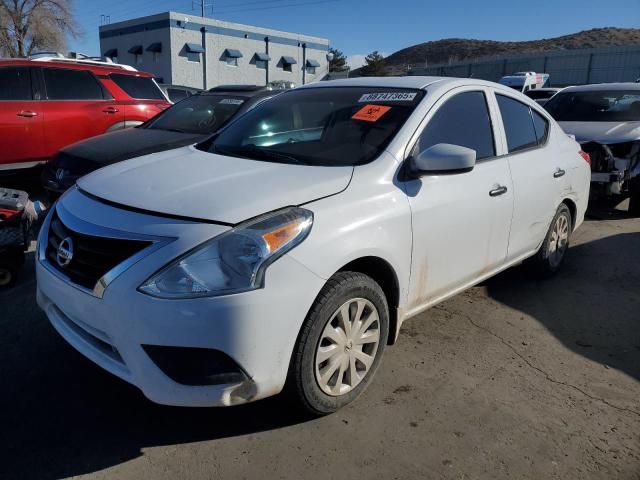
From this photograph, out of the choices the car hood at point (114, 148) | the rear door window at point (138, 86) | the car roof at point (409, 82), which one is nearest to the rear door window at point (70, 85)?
the rear door window at point (138, 86)

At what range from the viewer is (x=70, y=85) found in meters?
7.19

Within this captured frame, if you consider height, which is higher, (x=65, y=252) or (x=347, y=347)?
(x=65, y=252)

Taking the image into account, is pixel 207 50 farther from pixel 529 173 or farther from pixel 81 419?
pixel 81 419

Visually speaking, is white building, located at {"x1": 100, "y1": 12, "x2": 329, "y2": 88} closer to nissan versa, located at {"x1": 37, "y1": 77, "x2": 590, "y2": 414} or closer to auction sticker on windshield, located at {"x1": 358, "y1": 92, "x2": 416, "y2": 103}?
auction sticker on windshield, located at {"x1": 358, "y1": 92, "x2": 416, "y2": 103}

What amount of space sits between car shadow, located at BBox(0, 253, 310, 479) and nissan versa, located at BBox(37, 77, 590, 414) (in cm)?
40

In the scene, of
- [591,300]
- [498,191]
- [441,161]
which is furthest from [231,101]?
[591,300]

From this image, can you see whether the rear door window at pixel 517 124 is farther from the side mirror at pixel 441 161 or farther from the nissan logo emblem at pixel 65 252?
the nissan logo emblem at pixel 65 252

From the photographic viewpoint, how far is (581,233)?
6.32 meters

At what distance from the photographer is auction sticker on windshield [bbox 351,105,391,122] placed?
126 inches

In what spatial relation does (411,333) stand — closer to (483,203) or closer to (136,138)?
(483,203)

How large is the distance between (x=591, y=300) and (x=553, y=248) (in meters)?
0.54

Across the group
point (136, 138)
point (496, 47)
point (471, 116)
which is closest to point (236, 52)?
point (136, 138)

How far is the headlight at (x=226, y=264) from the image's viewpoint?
7.04 ft

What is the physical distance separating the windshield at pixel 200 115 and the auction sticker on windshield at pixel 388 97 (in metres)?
3.12
